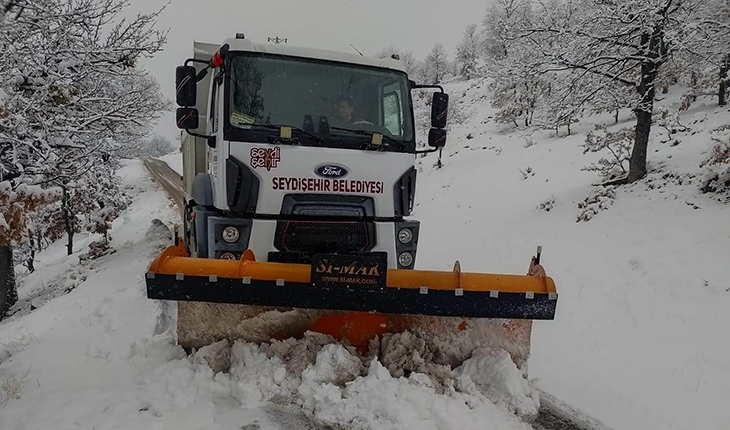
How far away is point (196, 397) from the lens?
3.45 metres

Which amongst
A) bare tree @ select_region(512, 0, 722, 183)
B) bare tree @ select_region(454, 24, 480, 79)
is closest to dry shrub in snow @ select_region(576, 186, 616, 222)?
bare tree @ select_region(512, 0, 722, 183)

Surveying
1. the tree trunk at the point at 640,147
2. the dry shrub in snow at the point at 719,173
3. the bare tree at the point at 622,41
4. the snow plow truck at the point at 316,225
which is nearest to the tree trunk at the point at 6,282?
the snow plow truck at the point at 316,225

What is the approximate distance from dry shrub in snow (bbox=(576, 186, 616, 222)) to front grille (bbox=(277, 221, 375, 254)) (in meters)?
7.28

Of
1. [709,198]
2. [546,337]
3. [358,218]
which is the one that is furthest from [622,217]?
[358,218]

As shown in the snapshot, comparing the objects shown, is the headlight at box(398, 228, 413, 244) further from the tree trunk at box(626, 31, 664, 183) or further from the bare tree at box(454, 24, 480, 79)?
the bare tree at box(454, 24, 480, 79)

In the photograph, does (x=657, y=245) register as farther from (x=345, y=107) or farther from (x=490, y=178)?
(x=490, y=178)

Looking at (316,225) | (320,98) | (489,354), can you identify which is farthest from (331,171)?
(489,354)

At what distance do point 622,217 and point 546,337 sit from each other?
5.02 metres

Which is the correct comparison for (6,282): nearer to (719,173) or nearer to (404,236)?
(404,236)

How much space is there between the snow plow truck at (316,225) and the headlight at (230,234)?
0.04 feet

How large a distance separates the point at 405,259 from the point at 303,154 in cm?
139

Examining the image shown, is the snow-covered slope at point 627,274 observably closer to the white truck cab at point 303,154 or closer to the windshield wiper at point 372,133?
the white truck cab at point 303,154

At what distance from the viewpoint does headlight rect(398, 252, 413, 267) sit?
4.74 meters

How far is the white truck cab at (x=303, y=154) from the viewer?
173 inches
